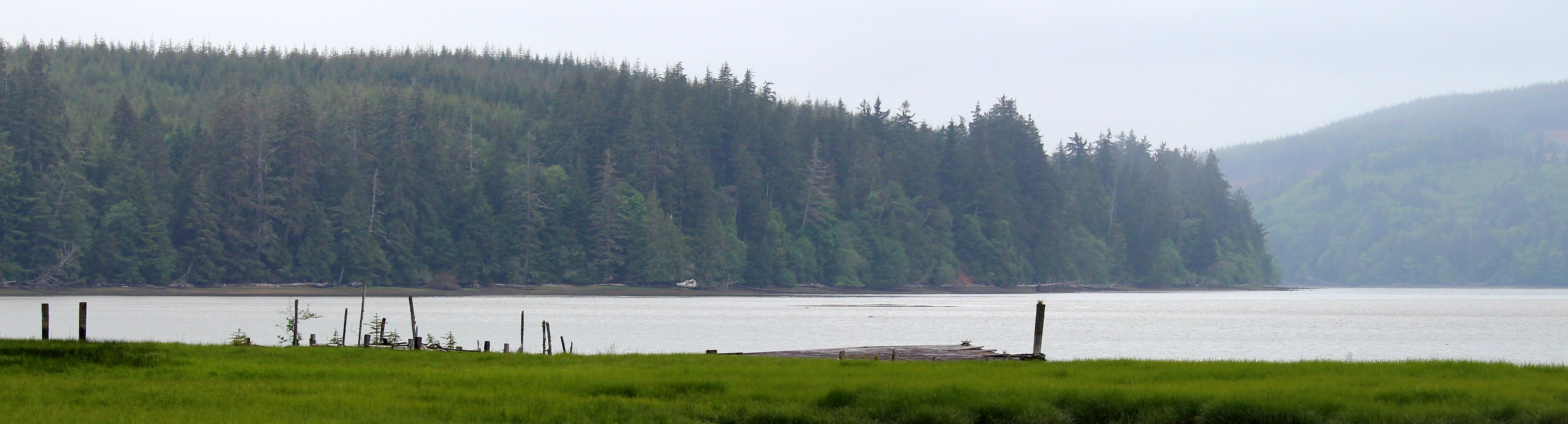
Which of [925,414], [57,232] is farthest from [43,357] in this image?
[57,232]

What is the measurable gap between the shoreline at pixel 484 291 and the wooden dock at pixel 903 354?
81.1 metres

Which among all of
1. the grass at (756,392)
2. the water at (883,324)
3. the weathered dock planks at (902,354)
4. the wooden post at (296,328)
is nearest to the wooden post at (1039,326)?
the weathered dock planks at (902,354)

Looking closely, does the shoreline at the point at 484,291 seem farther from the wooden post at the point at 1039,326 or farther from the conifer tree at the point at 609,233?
the wooden post at the point at 1039,326

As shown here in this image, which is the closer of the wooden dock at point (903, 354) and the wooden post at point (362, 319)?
the wooden dock at point (903, 354)

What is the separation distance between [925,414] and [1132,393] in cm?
377

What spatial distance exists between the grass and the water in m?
14.1

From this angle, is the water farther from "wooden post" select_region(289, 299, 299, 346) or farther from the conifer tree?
the conifer tree

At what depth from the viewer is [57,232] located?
124000 millimetres

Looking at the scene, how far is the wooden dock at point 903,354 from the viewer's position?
122 ft

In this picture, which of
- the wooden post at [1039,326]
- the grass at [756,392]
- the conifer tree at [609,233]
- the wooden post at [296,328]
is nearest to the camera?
the grass at [756,392]

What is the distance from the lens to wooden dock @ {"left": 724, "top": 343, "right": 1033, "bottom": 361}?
3706 centimetres

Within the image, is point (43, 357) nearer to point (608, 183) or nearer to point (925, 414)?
point (925, 414)

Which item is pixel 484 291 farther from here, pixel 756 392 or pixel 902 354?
pixel 756 392

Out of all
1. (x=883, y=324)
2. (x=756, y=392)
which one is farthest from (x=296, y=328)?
(x=883, y=324)
